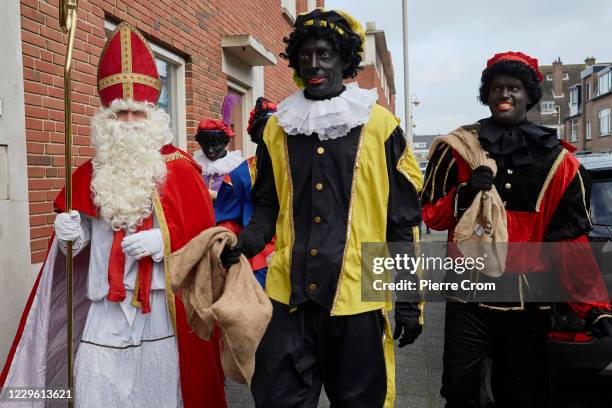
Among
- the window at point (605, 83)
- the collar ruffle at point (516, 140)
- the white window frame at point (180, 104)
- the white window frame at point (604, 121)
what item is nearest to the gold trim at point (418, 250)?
the collar ruffle at point (516, 140)

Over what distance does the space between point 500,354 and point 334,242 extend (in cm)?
122

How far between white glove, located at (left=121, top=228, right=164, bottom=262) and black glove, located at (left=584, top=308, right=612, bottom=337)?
2.20m

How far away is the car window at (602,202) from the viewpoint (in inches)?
159

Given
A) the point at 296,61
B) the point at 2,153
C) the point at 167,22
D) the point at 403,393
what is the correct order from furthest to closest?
the point at 167,22 < the point at 403,393 < the point at 2,153 < the point at 296,61

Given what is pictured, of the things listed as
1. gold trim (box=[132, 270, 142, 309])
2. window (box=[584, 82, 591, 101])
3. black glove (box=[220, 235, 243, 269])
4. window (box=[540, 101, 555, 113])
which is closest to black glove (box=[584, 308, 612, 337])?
black glove (box=[220, 235, 243, 269])

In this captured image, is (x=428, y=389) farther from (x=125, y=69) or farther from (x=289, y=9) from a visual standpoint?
(x=289, y=9)

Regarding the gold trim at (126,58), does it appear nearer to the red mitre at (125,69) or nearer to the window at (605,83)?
the red mitre at (125,69)

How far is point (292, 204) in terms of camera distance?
2.59 metres

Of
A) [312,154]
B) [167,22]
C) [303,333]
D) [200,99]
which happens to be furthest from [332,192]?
[200,99]

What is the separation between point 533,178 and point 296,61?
1.35m

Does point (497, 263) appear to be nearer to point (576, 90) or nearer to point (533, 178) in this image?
point (533, 178)

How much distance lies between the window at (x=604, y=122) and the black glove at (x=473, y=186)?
45005 mm

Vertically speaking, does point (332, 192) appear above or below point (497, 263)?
above

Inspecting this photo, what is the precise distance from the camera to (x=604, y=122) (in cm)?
4334
